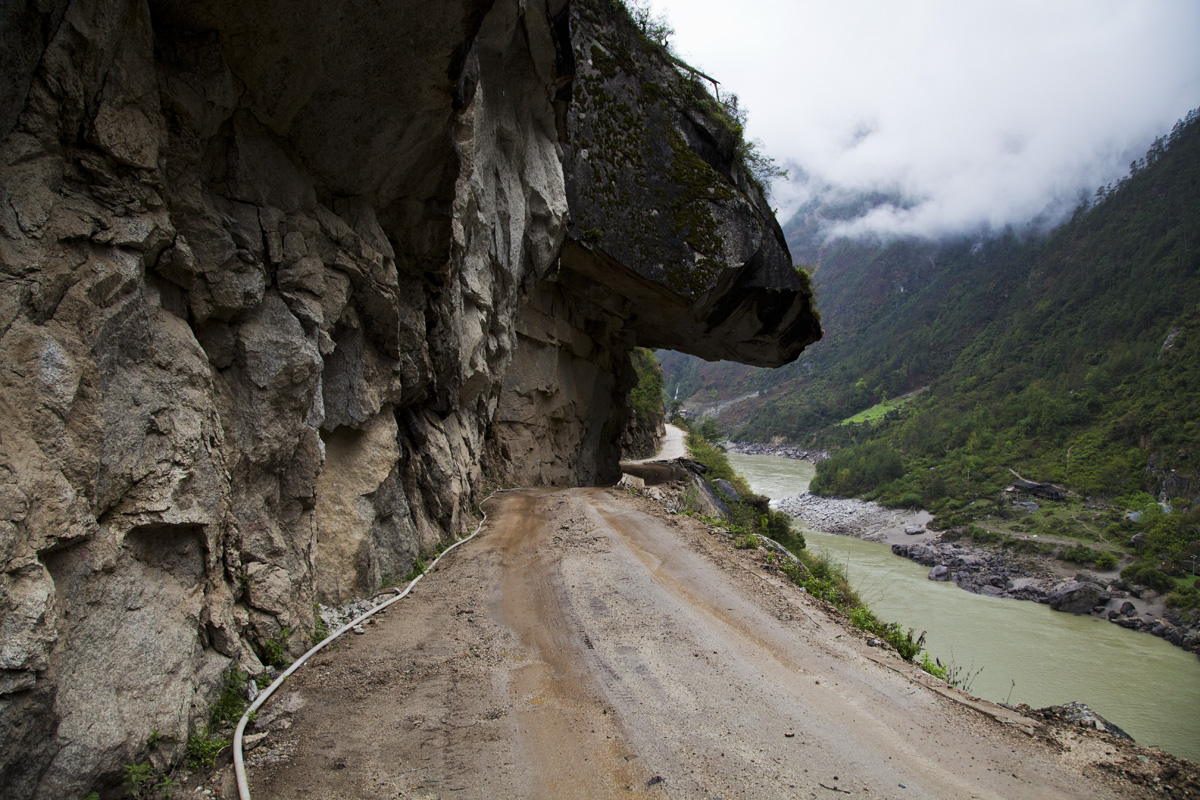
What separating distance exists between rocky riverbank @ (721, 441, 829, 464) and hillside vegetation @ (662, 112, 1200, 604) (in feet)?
10.5

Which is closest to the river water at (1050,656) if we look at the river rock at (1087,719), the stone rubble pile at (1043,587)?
the stone rubble pile at (1043,587)

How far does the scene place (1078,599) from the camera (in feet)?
103

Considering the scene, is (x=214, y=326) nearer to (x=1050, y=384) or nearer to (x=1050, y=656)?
(x=1050, y=656)

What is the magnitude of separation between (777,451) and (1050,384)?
38.9 metres

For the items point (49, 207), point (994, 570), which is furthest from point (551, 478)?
point (994, 570)

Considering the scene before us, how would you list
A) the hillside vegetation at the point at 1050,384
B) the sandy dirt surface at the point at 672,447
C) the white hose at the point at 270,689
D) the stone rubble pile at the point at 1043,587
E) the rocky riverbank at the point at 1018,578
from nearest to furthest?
1. the white hose at the point at 270,689
2. the stone rubble pile at the point at 1043,587
3. the rocky riverbank at the point at 1018,578
4. the sandy dirt surface at the point at 672,447
5. the hillside vegetation at the point at 1050,384

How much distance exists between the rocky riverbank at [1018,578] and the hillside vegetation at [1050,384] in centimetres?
292

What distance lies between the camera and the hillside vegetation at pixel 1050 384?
48.0 m

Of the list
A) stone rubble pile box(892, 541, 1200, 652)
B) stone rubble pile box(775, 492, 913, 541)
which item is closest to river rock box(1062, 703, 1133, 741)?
stone rubble pile box(892, 541, 1200, 652)

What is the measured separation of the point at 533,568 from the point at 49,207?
7230mm

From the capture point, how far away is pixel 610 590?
8188mm

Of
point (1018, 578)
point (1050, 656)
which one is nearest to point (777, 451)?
point (1018, 578)

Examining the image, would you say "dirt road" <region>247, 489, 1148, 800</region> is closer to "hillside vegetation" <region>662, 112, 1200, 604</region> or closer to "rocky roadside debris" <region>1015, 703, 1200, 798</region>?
"rocky roadside debris" <region>1015, 703, 1200, 798</region>

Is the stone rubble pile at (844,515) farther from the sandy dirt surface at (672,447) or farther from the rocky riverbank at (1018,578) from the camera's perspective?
the sandy dirt surface at (672,447)
